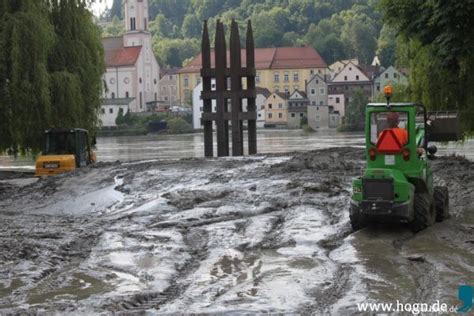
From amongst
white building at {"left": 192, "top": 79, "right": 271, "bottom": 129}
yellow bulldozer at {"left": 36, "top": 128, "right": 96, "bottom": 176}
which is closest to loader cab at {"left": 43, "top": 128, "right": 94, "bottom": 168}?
yellow bulldozer at {"left": 36, "top": 128, "right": 96, "bottom": 176}

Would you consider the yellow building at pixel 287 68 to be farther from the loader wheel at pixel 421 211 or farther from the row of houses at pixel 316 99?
the loader wheel at pixel 421 211

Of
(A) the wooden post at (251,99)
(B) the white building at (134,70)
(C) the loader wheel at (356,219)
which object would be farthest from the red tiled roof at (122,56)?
(C) the loader wheel at (356,219)

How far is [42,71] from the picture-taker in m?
29.4

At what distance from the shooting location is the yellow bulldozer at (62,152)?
26.4 m

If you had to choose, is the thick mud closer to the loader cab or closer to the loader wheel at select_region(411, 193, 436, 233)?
the loader wheel at select_region(411, 193, 436, 233)

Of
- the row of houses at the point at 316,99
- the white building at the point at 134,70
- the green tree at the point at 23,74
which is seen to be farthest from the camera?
the white building at the point at 134,70

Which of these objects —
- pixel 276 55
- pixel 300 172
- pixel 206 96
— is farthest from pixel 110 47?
pixel 300 172

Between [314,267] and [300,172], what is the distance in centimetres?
986

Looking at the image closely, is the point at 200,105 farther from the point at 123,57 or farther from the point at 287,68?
the point at 123,57

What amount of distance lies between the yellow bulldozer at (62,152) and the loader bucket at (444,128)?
50.8ft

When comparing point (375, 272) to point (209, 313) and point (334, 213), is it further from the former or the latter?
point (334, 213)

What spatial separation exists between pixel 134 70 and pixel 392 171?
147 meters

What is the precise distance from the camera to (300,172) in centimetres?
2086

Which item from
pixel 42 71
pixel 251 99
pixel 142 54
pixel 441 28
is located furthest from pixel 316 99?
pixel 441 28
